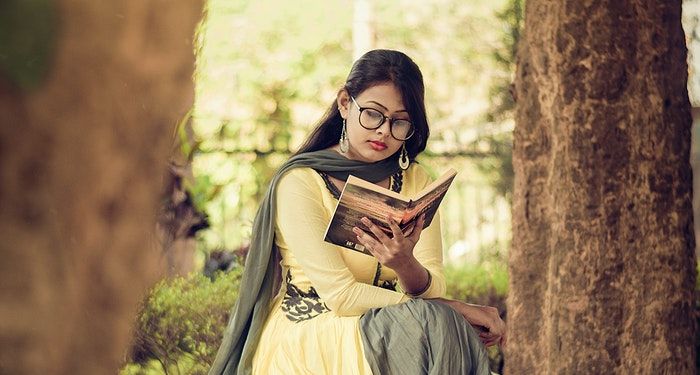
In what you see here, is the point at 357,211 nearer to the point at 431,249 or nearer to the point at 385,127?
the point at 385,127

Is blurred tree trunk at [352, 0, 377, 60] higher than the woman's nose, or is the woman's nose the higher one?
blurred tree trunk at [352, 0, 377, 60]

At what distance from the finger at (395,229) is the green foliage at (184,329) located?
1.39 metres

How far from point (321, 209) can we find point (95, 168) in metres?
2.54

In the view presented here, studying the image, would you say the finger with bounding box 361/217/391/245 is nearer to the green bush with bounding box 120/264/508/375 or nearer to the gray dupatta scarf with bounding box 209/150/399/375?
the gray dupatta scarf with bounding box 209/150/399/375

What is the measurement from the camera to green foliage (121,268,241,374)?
4031 millimetres

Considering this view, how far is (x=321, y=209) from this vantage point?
3029mm

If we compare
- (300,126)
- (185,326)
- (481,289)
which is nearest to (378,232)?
(185,326)

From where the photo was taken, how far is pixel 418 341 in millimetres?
2857

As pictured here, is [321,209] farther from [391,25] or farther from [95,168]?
[391,25]

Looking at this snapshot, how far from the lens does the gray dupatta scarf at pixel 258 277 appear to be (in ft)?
9.99

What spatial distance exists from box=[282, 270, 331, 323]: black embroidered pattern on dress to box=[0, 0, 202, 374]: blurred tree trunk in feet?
8.33

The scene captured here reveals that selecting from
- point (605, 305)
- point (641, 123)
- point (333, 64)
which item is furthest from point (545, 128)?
point (333, 64)

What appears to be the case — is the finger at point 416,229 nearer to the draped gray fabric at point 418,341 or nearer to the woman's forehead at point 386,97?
the draped gray fabric at point 418,341

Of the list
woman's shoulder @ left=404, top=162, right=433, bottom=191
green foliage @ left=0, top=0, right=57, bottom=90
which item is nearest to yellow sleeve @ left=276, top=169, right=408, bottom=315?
woman's shoulder @ left=404, top=162, right=433, bottom=191
